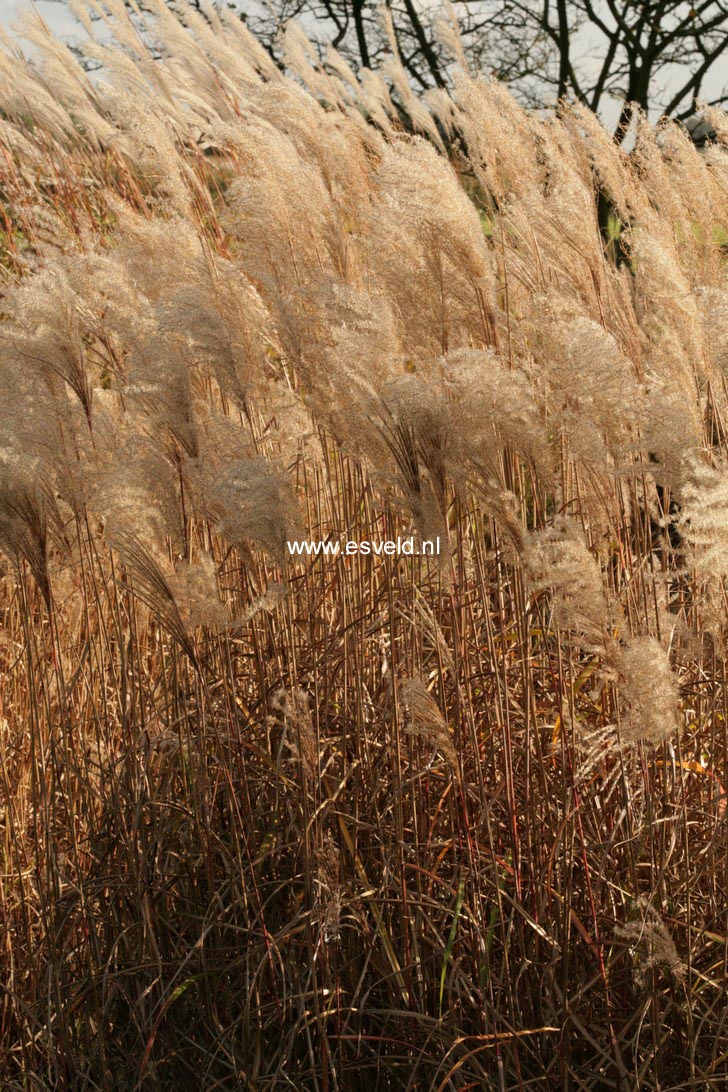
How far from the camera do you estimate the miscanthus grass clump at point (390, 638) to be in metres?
1.85

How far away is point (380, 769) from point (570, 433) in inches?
36.7

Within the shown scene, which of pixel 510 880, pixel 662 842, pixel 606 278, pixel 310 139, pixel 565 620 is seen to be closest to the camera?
pixel 565 620

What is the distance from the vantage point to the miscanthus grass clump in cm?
185

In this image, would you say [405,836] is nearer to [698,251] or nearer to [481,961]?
[481,961]

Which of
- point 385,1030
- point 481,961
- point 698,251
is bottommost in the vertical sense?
point 385,1030

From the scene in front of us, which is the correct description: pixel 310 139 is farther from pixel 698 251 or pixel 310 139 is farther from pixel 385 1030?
pixel 385 1030

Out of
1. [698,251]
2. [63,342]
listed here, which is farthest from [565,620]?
[698,251]

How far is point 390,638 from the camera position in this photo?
2.10 m

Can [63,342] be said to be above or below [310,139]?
below

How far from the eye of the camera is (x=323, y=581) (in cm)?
265

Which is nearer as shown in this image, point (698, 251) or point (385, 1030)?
point (385, 1030)

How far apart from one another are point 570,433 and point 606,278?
1.97 ft

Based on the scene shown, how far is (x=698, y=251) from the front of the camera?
2.69 meters

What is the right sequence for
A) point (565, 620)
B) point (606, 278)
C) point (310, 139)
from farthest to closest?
point (310, 139) < point (606, 278) < point (565, 620)
